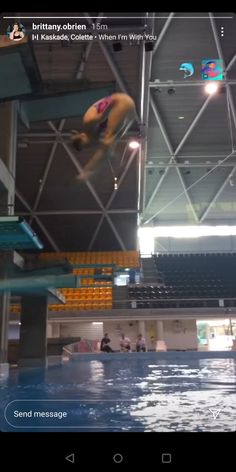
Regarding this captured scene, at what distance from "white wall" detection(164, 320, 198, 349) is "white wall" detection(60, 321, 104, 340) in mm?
3730

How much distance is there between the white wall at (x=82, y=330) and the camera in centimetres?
2255

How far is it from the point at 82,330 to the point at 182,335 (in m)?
5.62

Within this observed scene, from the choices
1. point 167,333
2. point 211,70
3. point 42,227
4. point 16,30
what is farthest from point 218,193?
point 16,30

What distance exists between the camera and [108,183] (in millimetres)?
18828

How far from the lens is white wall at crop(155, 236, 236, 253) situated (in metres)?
27.9

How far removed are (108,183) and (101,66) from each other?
7526mm

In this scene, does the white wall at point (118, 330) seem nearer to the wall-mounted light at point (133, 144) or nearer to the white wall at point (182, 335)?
the white wall at point (182, 335)

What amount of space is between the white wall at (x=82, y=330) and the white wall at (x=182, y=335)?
373 cm

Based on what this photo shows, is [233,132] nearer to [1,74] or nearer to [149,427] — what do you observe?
[1,74]
